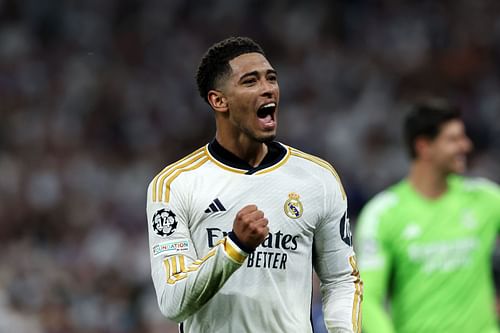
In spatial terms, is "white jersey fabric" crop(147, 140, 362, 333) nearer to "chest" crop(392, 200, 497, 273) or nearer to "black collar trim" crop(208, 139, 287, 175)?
"black collar trim" crop(208, 139, 287, 175)

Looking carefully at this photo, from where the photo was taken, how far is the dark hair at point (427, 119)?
7.21 metres

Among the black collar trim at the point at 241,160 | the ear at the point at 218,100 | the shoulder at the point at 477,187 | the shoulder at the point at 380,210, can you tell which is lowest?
the shoulder at the point at 380,210

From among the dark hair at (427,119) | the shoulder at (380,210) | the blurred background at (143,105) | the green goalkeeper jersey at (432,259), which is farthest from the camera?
the blurred background at (143,105)

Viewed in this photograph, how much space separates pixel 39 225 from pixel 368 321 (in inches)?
268

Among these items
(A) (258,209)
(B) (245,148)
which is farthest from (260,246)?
(B) (245,148)

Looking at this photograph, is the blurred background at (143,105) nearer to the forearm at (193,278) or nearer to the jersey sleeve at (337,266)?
the jersey sleeve at (337,266)

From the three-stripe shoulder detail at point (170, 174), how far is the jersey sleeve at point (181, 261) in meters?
0.02

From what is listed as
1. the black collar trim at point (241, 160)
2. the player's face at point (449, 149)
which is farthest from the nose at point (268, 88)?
the player's face at point (449, 149)

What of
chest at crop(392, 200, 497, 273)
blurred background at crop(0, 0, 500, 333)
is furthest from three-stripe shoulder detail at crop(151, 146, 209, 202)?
blurred background at crop(0, 0, 500, 333)

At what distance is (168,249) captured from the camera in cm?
444

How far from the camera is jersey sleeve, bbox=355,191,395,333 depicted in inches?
259

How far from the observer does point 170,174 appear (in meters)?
4.60

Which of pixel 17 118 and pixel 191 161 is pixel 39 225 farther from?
pixel 191 161

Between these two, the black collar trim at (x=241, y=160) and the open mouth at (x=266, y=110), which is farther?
the black collar trim at (x=241, y=160)
